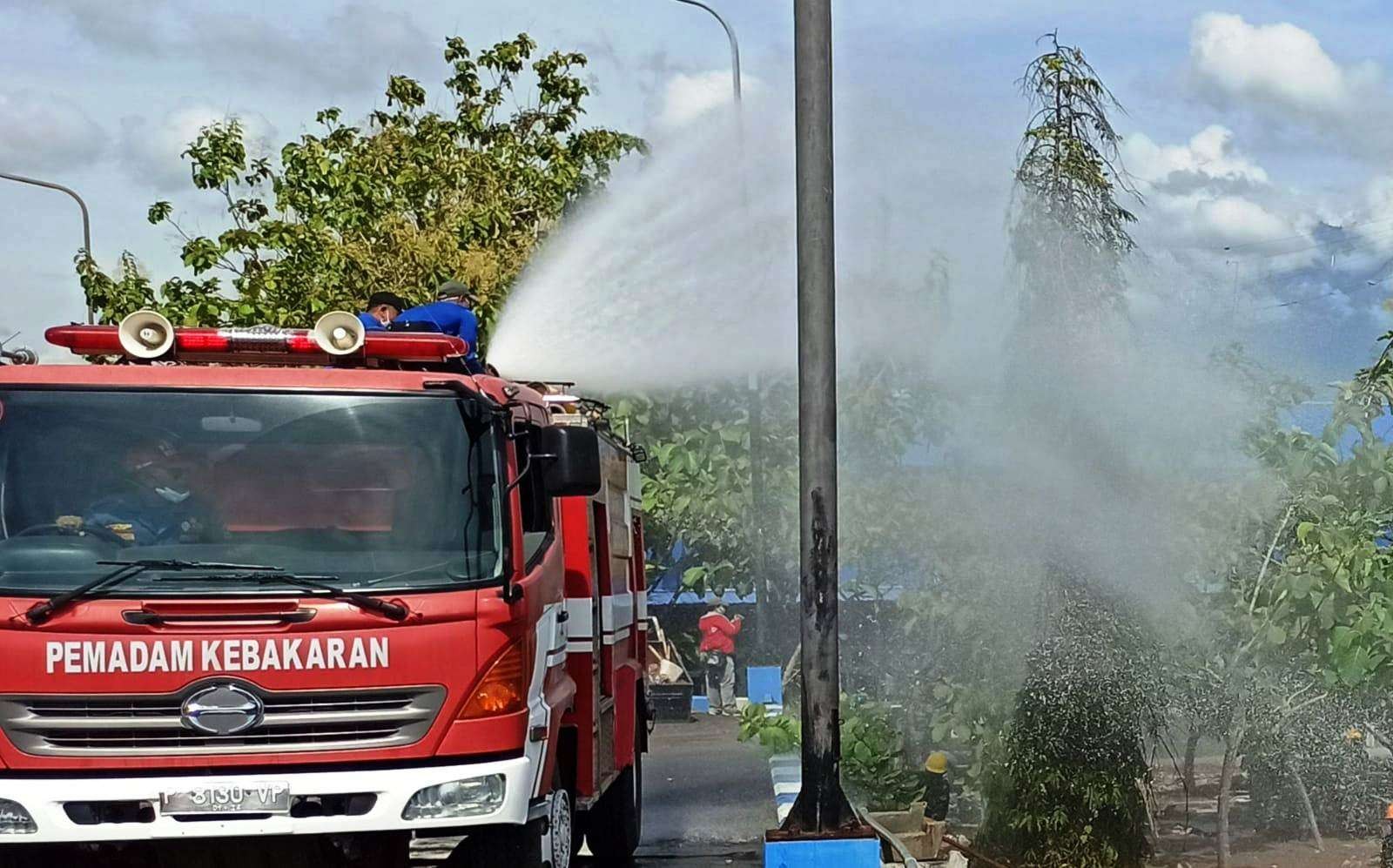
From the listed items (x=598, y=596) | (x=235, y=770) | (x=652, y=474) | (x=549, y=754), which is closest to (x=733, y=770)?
(x=652, y=474)

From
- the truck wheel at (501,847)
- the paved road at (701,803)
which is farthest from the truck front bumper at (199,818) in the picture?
the paved road at (701,803)

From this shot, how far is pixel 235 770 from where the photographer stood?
5.89m

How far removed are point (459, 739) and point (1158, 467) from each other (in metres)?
5.72

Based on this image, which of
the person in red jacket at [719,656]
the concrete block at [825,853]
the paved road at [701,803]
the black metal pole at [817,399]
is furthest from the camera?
the person in red jacket at [719,656]

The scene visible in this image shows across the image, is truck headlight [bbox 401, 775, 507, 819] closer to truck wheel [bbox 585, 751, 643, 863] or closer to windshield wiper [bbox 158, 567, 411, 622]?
windshield wiper [bbox 158, 567, 411, 622]

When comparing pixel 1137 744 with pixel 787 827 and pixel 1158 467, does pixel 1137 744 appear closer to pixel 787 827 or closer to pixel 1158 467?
pixel 1158 467

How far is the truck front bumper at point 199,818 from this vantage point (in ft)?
19.1

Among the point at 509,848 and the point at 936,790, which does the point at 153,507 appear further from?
the point at 936,790

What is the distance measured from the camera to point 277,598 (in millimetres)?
5883

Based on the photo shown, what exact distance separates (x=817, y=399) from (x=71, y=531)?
11.5ft

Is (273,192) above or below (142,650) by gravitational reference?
above

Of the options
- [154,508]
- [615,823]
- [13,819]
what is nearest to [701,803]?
[615,823]

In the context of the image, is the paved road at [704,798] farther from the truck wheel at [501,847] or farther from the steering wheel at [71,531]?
the steering wheel at [71,531]

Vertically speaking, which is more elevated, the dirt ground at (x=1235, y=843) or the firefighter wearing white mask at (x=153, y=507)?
the firefighter wearing white mask at (x=153, y=507)
